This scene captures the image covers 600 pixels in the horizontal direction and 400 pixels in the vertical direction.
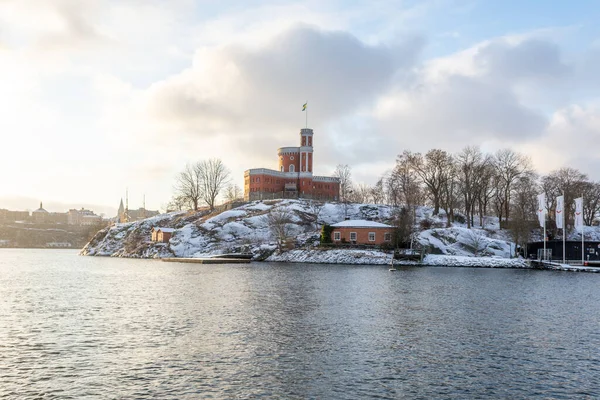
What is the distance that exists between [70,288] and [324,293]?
26.7 meters

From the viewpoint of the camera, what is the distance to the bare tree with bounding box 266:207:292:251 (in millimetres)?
112312

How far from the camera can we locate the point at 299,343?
27641 mm

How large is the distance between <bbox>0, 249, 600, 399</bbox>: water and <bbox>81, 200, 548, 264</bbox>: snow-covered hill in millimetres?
49057

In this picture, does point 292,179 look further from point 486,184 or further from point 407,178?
point 486,184

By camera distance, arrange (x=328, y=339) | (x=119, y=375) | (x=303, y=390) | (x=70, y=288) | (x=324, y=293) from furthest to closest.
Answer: (x=70, y=288) < (x=324, y=293) < (x=328, y=339) < (x=119, y=375) < (x=303, y=390)

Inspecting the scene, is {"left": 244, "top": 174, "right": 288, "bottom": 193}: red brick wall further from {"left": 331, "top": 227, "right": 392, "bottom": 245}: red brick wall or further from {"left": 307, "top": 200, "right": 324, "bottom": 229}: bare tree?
{"left": 331, "top": 227, "right": 392, "bottom": 245}: red brick wall

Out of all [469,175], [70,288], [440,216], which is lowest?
[70,288]

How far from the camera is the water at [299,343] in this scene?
803 inches

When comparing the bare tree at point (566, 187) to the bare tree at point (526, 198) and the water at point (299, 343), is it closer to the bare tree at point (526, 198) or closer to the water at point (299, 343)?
the bare tree at point (526, 198)

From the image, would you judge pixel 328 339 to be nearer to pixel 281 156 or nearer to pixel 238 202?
pixel 238 202

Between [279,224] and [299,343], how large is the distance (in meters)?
86.4

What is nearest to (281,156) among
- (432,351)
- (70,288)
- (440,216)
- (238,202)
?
(238,202)

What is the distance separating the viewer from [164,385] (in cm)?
2023

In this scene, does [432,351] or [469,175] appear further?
[469,175]
